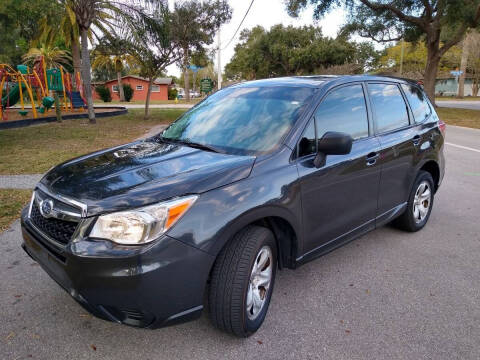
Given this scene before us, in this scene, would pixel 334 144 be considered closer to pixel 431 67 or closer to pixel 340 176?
pixel 340 176

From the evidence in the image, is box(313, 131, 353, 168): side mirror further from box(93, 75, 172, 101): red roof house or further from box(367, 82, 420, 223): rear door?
box(93, 75, 172, 101): red roof house

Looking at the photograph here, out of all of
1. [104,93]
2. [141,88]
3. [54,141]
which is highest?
[141,88]

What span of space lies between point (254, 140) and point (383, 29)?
2246cm

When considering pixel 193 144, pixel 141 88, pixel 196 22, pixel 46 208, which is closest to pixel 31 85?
pixel 196 22

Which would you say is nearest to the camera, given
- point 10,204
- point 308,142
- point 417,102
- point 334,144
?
point 334,144

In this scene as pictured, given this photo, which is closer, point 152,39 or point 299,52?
point 152,39

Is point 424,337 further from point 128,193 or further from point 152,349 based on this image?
point 128,193

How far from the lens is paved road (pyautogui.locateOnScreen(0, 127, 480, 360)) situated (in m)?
2.47

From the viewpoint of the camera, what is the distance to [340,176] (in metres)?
3.11

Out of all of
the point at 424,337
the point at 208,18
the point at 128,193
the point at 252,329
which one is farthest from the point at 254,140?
the point at 208,18

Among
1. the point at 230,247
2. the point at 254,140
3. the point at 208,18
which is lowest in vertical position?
the point at 230,247

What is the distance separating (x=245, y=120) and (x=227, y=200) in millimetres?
1110

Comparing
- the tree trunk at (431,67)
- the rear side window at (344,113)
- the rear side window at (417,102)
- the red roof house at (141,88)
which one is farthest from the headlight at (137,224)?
the red roof house at (141,88)

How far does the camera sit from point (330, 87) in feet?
10.7
